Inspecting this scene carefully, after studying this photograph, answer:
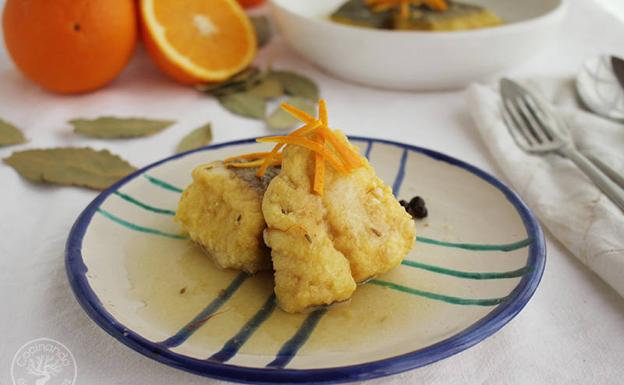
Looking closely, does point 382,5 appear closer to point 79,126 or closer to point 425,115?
point 425,115

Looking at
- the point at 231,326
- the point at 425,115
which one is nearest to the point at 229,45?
the point at 425,115

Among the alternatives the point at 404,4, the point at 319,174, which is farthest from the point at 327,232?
the point at 404,4

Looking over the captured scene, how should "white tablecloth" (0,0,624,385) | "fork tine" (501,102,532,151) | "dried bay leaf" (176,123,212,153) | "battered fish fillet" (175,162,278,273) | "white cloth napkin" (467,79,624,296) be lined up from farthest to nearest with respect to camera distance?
1. "dried bay leaf" (176,123,212,153)
2. "fork tine" (501,102,532,151)
3. "white cloth napkin" (467,79,624,296)
4. "battered fish fillet" (175,162,278,273)
5. "white tablecloth" (0,0,624,385)

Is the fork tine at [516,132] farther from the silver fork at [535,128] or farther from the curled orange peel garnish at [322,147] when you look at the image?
the curled orange peel garnish at [322,147]

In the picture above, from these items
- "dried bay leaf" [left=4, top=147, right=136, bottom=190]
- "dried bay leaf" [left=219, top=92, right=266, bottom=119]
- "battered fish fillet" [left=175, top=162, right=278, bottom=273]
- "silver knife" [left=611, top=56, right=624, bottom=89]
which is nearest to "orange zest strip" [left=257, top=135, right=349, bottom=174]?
"battered fish fillet" [left=175, top=162, right=278, bottom=273]

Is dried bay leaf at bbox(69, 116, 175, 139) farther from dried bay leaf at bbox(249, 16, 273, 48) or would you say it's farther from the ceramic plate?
dried bay leaf at bbox(249, 16, 273, 48)

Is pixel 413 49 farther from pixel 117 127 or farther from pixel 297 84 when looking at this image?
pixel 117 127
